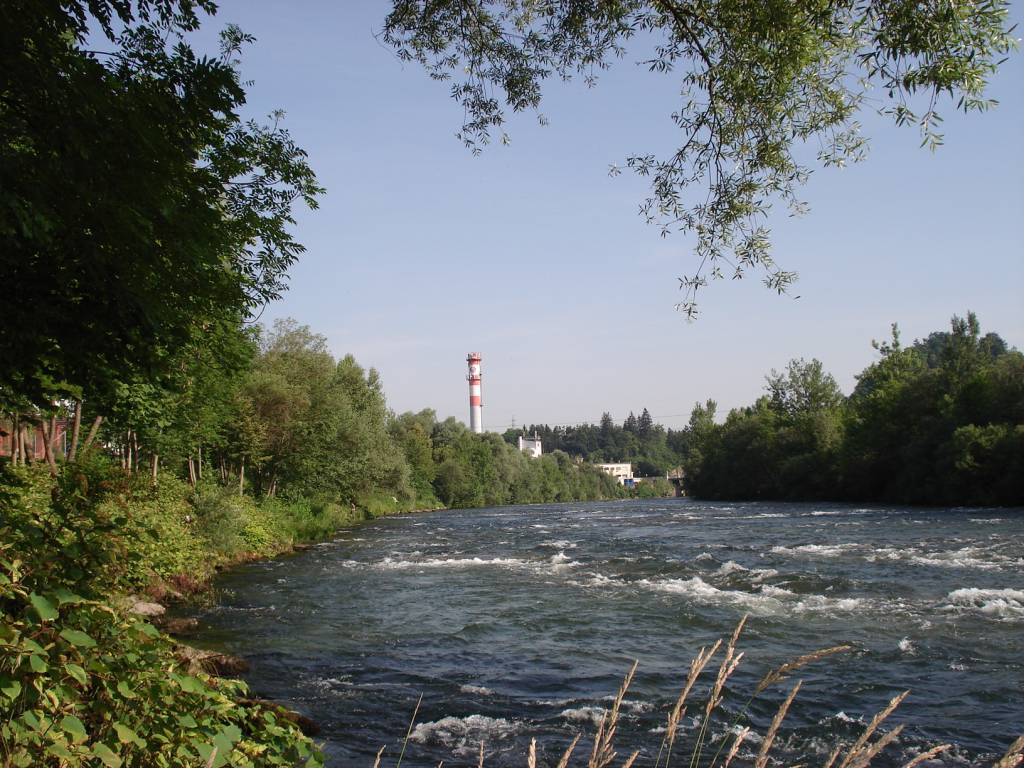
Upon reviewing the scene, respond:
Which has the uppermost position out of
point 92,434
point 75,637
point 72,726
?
point 92,434

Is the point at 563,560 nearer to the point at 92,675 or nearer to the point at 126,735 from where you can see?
the point at 92,675

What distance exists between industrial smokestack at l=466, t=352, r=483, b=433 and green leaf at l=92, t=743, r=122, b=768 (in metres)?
121

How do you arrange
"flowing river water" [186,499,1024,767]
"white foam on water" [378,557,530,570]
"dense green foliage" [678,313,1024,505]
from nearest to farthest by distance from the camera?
"flowing river water" [186,499,1024,767] → "white foam on water" [378,557,530,570] → "dense green foliage" [678,313,1024,505]

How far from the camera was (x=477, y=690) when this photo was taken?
33.0ft

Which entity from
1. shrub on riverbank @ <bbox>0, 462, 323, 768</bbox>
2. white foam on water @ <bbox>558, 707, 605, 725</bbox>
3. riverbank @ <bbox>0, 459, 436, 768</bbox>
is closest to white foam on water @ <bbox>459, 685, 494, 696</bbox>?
white foam on water @ <bbox>558, 707, 605, 725</bbox>

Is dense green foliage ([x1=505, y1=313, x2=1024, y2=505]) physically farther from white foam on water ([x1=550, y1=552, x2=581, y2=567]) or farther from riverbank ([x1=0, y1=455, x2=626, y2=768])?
riverbank ([x1=0, y1=455, x2=626, y2=768])

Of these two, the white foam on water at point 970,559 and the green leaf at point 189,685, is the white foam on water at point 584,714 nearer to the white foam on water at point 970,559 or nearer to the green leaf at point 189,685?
the green leaf at point 189,685

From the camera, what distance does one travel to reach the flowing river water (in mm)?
8445

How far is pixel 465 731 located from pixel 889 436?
50.0m

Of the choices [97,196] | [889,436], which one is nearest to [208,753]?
[97,196]

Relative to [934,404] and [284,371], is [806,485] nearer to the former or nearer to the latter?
[934,404]

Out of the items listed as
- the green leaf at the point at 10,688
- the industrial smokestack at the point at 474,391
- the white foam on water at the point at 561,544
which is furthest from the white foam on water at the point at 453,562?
the industrial smokestack at the point at 474,391

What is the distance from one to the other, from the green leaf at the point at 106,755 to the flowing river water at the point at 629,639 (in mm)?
4270

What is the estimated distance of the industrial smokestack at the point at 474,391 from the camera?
12650 cm
